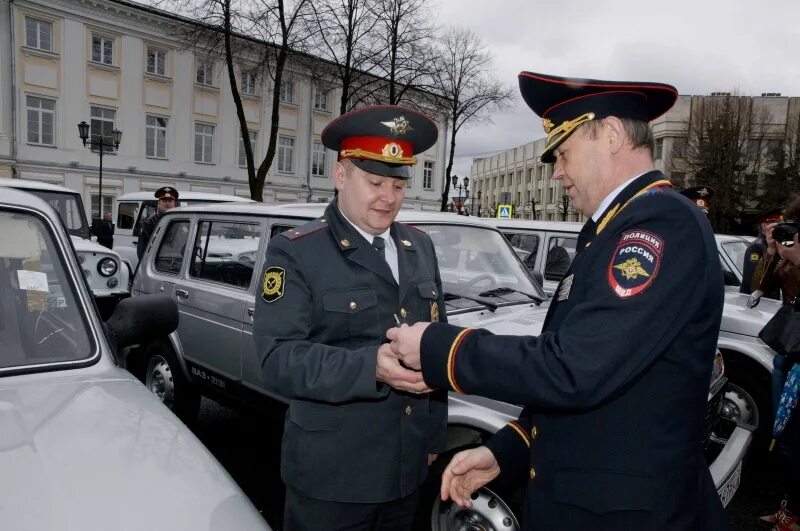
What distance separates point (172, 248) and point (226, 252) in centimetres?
91

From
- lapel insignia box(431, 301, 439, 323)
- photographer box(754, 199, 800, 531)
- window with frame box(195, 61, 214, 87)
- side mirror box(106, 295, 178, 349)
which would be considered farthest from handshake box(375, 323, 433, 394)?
window with frame box(195, 61, 214, 87)

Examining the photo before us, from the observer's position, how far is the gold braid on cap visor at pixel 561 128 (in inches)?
66.0

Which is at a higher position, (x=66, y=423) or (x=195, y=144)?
(x=195, y=144)

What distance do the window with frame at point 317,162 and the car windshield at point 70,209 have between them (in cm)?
2980

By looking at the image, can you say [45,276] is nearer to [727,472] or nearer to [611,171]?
[611,171]

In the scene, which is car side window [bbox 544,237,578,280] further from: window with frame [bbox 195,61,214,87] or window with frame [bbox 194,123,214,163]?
window with frame [bbox 195,61,214,87]

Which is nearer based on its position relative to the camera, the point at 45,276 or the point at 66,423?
the point at 66,423

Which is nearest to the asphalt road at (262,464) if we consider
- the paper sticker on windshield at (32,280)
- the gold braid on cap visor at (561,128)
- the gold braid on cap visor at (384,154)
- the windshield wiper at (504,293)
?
the windshield wiper at (504,293)

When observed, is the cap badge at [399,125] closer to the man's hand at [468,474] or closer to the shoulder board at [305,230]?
the shoulder board at [305,230]

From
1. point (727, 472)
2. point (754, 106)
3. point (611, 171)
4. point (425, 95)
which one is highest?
point (754, 106)

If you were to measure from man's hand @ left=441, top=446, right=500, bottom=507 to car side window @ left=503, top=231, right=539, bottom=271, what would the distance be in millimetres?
5406

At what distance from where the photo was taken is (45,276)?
2404 mm

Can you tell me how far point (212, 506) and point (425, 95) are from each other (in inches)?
1143

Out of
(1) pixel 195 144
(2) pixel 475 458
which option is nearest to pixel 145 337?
(2) pixel 475 458
